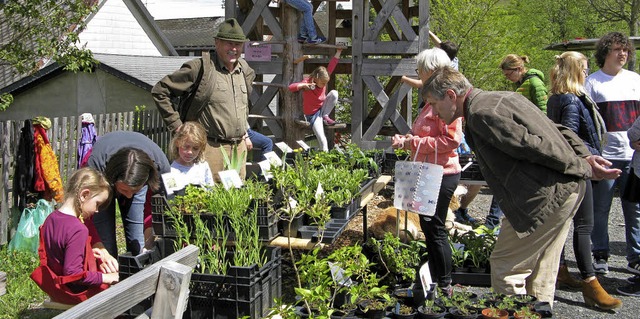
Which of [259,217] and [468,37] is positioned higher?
[468,37]

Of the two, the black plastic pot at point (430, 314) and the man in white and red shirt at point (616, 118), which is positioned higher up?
the man in white and red shirt at point (616, 118)

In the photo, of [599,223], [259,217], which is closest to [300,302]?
[259,217]

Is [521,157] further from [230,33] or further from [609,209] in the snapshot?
[230,33]

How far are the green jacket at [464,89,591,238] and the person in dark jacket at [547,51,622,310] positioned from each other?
4.30 feet

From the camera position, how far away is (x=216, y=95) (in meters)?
5.30

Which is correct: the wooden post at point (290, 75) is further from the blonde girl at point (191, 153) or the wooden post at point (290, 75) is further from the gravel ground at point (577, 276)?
the blonde girl at point (191, 153)

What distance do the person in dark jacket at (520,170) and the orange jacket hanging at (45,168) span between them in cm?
487

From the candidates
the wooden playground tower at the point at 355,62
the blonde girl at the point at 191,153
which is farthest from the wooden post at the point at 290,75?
the blonde girl at the point at 191,153

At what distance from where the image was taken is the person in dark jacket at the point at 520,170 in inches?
128

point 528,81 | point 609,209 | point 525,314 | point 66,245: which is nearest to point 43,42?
point 528,81

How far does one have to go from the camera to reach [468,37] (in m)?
16.6

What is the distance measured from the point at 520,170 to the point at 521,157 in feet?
0.32

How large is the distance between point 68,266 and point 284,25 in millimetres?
5249

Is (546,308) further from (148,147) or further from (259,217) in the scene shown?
(148,147)
